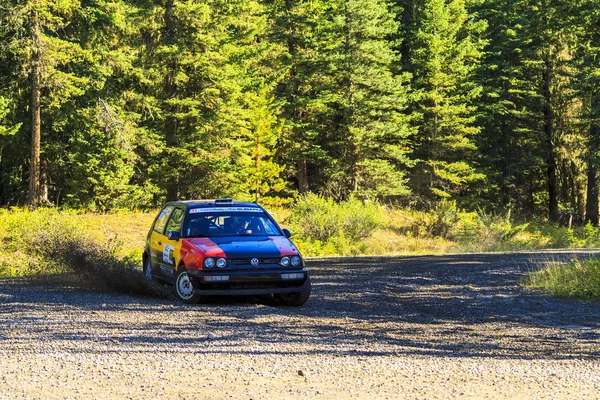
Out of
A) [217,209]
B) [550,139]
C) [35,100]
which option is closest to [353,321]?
[217,209]

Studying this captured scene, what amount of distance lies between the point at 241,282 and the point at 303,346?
10.7 feet

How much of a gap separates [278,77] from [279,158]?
5.35 metres

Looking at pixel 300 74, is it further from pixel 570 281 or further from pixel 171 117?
pixel 570 281

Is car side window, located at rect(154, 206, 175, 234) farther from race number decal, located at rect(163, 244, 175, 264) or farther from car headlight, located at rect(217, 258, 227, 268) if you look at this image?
car headlight, located at rect(217, 258, 227, 268)

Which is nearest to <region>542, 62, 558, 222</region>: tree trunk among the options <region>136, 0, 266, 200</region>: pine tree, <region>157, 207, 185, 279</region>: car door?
<region>136, 0, 266, 200</region>: pine tree

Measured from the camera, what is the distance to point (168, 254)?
13148mm

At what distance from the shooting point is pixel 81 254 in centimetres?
1488

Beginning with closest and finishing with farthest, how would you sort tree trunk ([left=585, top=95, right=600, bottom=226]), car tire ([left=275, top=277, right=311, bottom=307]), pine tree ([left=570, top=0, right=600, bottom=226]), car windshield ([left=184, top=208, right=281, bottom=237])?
car tire ([left=275, top=277, right=311, bottom=307]) < car windshield ([left=184, top=208, right=281, bottom=237]) < pine tree ([left=570, top=0, right=600, bottom=226]) < tree trunk ([left=585, top=95, right=600, bottom=226])

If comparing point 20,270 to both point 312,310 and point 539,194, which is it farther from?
point 539,194

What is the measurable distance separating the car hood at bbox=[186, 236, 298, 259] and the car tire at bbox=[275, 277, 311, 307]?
572 mm

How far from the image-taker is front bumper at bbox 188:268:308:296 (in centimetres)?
1188

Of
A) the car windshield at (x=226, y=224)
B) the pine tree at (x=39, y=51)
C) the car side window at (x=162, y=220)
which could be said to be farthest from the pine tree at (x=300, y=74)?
the car windshield at (x=226, y=224)

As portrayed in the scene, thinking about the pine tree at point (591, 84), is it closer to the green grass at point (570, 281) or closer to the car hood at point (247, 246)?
the green grass at point (570, 281)

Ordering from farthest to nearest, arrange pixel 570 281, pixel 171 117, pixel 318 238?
pixel 171 117, pixel 318 238, pixel 570 281
